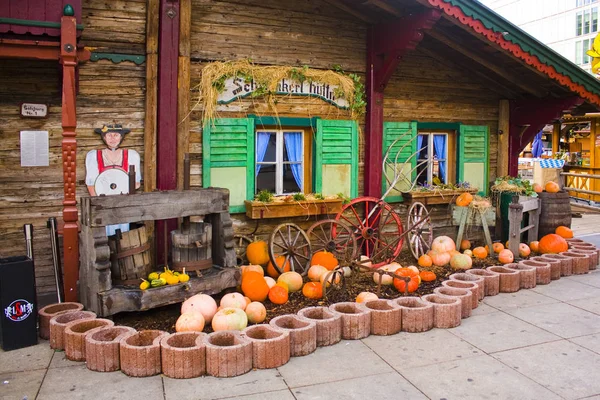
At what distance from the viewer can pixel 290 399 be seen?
176 inches

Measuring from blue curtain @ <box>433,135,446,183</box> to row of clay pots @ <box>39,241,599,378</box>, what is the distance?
13.3 ft

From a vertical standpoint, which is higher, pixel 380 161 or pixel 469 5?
pixel 469 5

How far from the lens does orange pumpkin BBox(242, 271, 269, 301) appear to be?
6793mm

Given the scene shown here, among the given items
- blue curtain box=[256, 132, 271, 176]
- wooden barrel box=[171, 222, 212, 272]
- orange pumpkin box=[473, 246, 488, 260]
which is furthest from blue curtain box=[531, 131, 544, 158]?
wooden barrel box=[171, 222, 212, 272]

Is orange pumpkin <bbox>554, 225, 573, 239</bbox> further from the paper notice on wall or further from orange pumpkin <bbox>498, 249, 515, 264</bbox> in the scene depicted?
the paper notice on wall

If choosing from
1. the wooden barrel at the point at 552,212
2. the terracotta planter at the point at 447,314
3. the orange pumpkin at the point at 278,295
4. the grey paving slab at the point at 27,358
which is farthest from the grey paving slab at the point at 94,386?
the wooden barrel at the point at 552,212

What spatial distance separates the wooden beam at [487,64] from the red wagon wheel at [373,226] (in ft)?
10.0

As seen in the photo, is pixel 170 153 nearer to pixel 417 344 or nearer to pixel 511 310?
pixel 417 344

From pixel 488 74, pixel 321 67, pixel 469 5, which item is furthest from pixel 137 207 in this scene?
pixel 488 74

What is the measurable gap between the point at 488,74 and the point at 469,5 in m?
2.59

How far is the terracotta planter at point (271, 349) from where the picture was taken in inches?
Result: 199

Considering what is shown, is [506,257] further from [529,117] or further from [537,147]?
[537,147]

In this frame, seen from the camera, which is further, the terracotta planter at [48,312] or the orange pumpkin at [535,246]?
the orange pumpkin at [535,246]

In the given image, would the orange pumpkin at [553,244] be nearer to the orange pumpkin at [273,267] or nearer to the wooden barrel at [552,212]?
the wooden barrel at [552,212]
